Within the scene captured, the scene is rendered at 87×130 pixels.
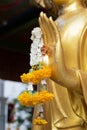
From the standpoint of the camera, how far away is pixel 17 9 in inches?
122

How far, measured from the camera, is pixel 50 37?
125 cm

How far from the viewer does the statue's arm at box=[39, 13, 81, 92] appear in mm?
1216

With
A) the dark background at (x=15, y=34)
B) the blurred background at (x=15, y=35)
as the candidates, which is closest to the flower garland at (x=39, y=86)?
the blurred background at (x=15, y=35)

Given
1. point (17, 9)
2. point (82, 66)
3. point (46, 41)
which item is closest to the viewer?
point (46, 41)

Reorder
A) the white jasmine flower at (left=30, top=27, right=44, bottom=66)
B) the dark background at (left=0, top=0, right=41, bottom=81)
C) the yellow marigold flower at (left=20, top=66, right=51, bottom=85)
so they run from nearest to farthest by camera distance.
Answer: the yellow marigold flower at (left=20, top=66, right=51, bottom=85) → the white jasmine flower at (left=30, top=27, right=44, bottom=66) → the dark background at (left=0, top=0, right=41, bottom=81)

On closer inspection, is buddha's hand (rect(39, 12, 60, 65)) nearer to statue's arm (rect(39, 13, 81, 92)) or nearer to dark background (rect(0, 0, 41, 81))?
statue's arm (rect(39, 13, 81, 92))

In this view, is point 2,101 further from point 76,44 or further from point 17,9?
point 76,44

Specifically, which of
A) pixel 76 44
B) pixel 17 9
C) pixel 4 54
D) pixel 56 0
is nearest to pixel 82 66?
pixel 76 44

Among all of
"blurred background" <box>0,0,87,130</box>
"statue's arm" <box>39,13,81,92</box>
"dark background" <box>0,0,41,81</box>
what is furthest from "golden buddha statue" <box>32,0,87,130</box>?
"dark background" <box>0,0,41,81</box>

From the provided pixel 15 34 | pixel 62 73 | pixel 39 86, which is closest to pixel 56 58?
pixel 62 73

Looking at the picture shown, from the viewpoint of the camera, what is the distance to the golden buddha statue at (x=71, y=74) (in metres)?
1.27

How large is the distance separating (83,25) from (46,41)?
0.20 m

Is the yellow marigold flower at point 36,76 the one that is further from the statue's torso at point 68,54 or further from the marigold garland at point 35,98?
the statue's torso at point 68,54

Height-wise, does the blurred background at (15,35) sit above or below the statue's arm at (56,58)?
above
